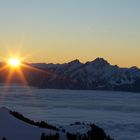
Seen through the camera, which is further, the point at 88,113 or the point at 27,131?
the point at 88,113

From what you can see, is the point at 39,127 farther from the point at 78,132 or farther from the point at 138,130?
the point at 138,130

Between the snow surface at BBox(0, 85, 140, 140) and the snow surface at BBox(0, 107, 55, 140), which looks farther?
the snow surface at BBox(0, 85, 140, 140)

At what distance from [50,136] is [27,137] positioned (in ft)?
2.52

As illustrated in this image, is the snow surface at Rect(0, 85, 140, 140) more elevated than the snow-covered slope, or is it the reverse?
the snow surface at Rect(0, 85, 140, 140)

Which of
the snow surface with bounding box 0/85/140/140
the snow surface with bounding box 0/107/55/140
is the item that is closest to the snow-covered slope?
the snow surface with bounding box 0/107/55/140

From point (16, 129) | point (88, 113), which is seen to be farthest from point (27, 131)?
point (88, 113)

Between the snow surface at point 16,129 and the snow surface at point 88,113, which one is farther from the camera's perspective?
the snow surface at point 88,113

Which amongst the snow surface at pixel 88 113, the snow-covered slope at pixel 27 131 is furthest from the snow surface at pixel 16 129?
the snow surface at pixel 88 113

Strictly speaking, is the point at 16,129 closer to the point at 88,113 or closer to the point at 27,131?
the point at 27,131

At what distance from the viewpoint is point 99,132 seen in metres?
19.1

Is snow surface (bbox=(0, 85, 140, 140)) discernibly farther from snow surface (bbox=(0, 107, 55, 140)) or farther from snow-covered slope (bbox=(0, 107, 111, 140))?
snow surface (bbox=(0, 107, 55, 140))

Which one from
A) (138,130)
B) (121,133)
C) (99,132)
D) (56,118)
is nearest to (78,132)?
(99,132)

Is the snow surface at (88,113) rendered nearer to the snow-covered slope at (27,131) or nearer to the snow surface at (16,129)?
the snow-covered slope at (27,131)

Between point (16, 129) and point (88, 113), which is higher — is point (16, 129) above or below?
below
